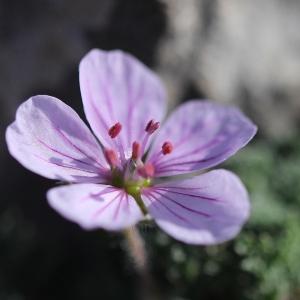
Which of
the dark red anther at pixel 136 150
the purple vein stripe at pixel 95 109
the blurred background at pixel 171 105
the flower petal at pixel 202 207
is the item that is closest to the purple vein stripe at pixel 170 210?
the flower petal at pixel 202 207

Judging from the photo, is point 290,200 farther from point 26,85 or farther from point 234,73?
point 26,85

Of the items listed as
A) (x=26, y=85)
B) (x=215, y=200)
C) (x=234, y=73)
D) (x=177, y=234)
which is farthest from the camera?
(x=234, y=73)

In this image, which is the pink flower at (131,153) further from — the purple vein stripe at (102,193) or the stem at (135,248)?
the stem at (135,248)

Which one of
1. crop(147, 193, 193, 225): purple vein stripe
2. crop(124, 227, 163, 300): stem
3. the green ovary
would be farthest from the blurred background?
crop(147, 193, 193, 225): purple vein stripe

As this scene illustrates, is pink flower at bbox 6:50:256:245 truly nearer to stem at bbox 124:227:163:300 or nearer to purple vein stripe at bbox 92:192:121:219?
purple vein stripe at bbox 92:192:121:219

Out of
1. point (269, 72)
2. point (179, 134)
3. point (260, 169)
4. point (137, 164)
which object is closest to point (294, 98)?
point (269, 72)

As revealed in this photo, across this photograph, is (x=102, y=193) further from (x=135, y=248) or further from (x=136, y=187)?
(x=135, y=248)
